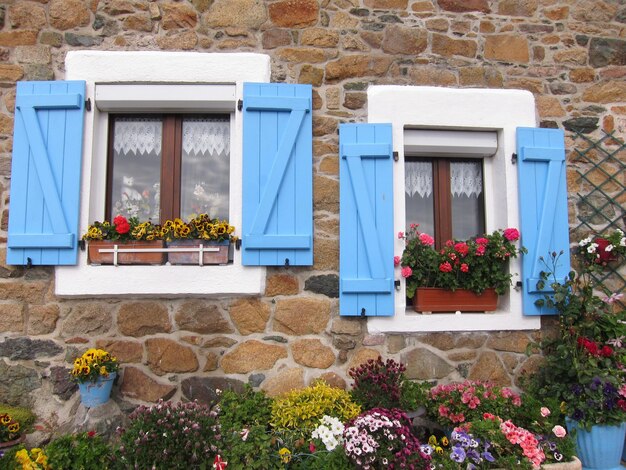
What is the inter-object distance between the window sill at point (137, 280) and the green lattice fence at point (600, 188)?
3.02 metres

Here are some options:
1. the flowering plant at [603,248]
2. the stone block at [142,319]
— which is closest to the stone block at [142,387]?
the stone block at [142,319]

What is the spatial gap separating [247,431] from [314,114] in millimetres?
2424

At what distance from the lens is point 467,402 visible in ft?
10.5

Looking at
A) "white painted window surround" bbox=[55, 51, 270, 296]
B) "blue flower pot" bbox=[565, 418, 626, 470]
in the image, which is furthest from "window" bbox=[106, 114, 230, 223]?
"blue flower pot" bbox=[565, 418, 626, 470]

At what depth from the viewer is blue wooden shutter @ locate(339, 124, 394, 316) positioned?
11.3 ft

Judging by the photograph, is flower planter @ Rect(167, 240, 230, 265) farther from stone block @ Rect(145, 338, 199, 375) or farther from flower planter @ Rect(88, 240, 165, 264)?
stone block @ Rect(145, 338, 199, 375)

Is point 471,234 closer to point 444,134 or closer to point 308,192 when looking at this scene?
point 444,134

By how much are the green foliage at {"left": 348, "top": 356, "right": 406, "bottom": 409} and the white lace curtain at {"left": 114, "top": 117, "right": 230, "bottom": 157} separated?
6.78 ft

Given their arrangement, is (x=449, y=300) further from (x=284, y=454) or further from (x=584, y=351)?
(x=284, y=454)

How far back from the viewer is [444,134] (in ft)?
12.5

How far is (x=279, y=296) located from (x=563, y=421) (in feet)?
7.54

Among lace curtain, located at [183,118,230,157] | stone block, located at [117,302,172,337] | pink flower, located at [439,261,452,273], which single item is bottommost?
stone block, located at [117,302,172,337]

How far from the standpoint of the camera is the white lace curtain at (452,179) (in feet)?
13.0

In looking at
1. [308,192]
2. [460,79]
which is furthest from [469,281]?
[460,79]
